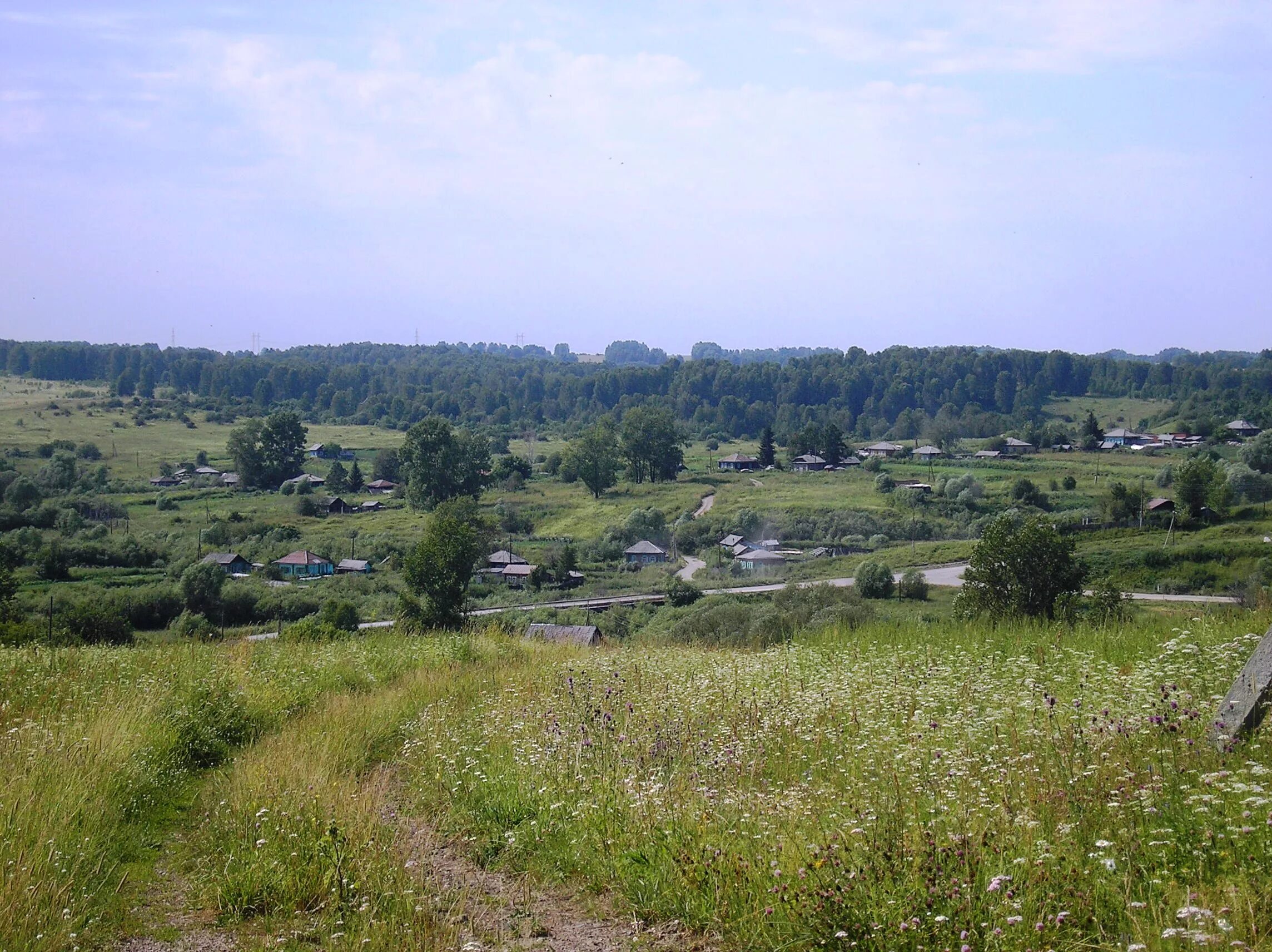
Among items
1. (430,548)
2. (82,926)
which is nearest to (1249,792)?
(82,926)

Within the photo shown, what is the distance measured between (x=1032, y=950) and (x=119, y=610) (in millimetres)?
39657

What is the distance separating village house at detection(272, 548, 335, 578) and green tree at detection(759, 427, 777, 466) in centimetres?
4947

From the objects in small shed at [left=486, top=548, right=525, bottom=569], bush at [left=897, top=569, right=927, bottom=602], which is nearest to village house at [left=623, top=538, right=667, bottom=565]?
small shed at [left=486, top=548, right=525, bottom=569]

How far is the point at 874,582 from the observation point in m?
39.2

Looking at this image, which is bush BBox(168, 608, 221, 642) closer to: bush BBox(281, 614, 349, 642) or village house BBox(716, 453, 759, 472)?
bush BBox(281, 614, 349, 642)

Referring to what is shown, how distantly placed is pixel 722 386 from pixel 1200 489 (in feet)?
336

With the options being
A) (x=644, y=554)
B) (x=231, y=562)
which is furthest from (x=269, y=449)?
(x=644, y=554)

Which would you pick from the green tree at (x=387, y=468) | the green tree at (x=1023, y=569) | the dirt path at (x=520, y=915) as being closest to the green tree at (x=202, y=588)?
the green tree at (x=1023, y=569)

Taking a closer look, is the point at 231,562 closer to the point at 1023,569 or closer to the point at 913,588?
the point at 913,588

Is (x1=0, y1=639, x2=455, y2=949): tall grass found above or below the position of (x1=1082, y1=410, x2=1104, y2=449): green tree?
above

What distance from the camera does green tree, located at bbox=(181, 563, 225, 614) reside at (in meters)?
42.9

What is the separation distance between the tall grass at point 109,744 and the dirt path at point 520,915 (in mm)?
1330

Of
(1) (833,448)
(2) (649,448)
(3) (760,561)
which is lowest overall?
(3) (760,561)

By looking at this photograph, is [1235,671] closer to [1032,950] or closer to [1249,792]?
[1249,792]
